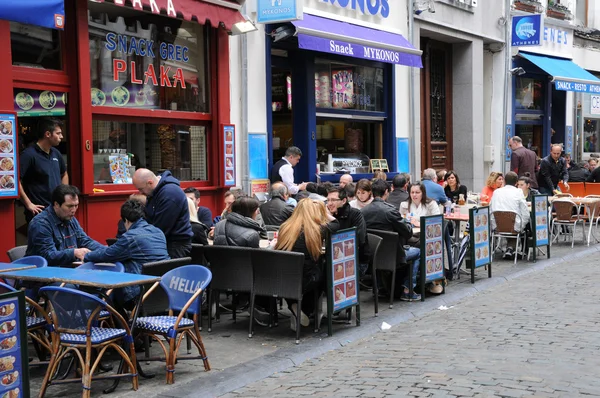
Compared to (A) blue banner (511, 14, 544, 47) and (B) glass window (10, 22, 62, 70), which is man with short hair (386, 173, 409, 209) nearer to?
(B) glass window (10, 22, 62, 70)

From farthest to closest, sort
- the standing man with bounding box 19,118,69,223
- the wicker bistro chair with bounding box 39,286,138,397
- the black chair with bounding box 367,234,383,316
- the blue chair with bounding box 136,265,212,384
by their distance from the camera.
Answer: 1. the standing man with bounding box 19,118,69,223
2. the black chair with bounding box 367,234,383,316
3. the blue chair with bounding box 136,265,212,384
4. the wicker bistro chair with bounding box 39,286,138,397

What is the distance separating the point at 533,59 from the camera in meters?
22.1

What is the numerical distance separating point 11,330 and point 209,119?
782cm

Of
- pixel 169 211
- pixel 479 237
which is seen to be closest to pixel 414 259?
pixel 479 237

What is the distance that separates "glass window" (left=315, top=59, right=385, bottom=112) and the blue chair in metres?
8.80

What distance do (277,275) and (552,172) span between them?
428 inches

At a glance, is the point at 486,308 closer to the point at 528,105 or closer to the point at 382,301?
the point at 382,301

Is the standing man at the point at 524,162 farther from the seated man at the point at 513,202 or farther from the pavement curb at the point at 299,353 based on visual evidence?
the pavement curb at the point at 299,353

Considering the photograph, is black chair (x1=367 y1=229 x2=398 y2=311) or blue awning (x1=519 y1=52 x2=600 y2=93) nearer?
black chair (x1=367 y1=229 x2=398 y2=311)

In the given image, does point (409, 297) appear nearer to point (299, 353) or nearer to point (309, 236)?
point (309, 236)

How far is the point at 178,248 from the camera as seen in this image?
7.75 m

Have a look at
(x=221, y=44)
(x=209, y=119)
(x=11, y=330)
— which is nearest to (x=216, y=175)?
(x=209, y=119)

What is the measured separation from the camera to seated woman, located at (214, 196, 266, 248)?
7949 millimetres

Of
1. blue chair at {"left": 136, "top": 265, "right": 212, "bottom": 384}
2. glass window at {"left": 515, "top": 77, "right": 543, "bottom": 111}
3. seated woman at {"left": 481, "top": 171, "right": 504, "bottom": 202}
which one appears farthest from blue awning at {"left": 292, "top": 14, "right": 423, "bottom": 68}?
glass window at {"left": 515, "top": 77, "right": 543, "bottom": 111}
